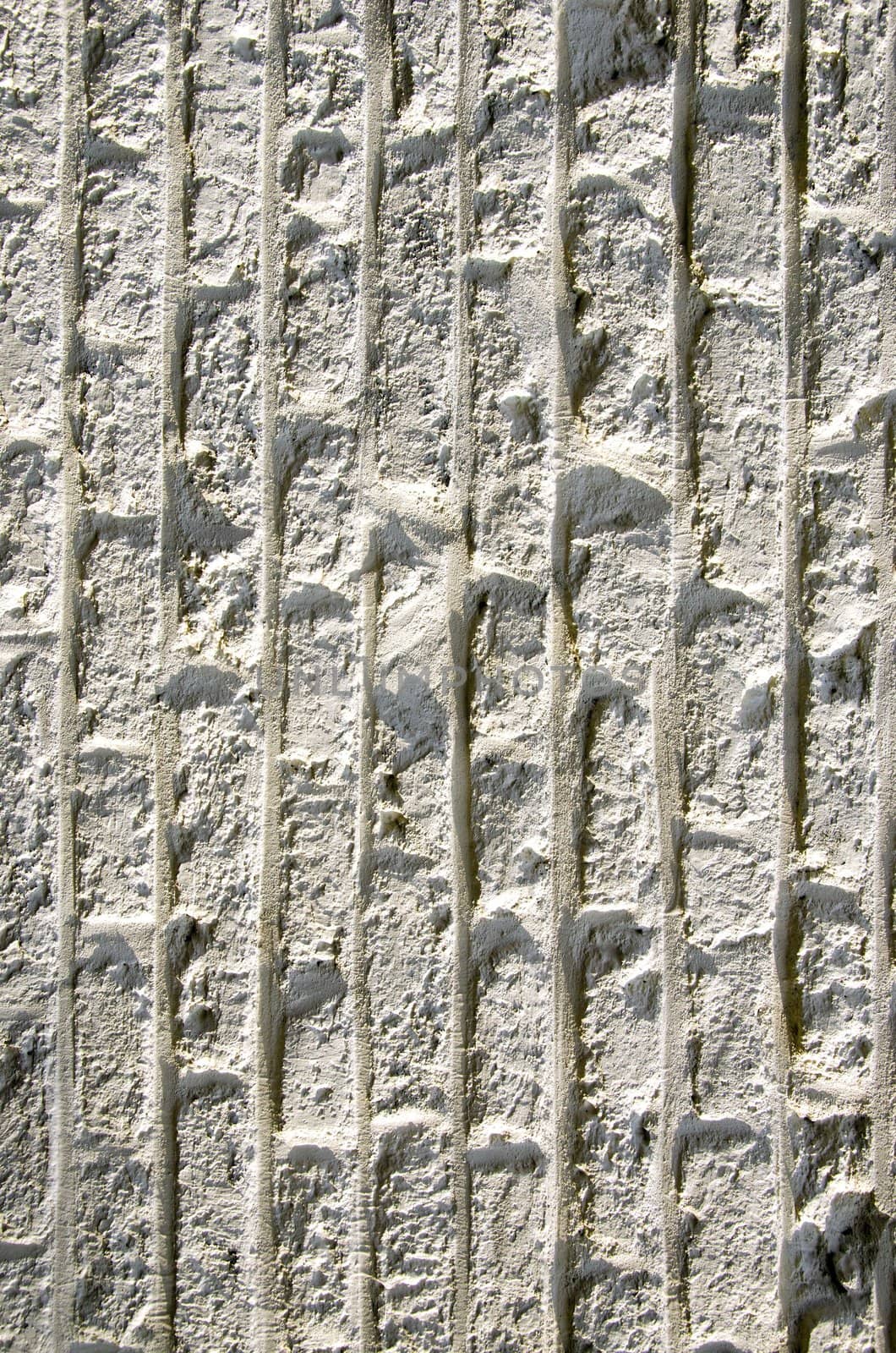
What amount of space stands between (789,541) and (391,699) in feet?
1.73

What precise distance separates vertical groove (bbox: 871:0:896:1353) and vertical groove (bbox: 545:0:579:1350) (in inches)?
15.0

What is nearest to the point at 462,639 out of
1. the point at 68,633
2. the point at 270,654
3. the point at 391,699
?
the point at 391,699

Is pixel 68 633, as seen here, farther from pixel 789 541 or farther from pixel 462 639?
pixel 789 541

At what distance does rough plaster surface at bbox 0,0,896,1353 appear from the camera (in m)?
1.08

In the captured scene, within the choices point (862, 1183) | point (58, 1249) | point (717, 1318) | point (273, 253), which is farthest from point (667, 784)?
point (58, 1249)

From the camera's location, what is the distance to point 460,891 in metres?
1.09

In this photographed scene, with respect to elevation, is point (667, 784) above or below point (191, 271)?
below

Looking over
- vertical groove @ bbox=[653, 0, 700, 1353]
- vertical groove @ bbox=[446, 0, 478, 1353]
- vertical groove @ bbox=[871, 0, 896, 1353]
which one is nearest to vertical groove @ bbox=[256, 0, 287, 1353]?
vertical groove @ bbox=[446, 0, 478, 1353]

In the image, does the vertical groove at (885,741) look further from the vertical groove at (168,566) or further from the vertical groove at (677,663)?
the vertical groove at (168,566)

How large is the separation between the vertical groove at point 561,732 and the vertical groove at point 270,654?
330mm

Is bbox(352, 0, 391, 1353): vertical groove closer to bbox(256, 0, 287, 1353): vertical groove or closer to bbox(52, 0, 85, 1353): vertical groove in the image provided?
bbox(256, 0, 287, 1353): vertical groove

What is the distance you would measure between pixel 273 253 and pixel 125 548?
397 millimetres

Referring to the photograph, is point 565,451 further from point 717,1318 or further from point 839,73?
point 717,1318

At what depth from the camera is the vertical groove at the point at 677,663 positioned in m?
1.10
